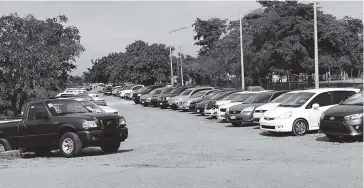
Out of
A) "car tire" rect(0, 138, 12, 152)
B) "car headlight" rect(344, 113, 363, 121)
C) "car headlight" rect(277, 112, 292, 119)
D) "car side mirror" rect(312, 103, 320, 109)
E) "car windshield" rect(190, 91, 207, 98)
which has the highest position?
"car windshield" rect(190, 91, 207, 98)

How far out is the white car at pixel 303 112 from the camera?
715 inches

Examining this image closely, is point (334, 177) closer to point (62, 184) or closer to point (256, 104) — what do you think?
point (62, 184)

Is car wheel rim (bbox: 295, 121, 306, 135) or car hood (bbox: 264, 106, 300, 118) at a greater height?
car hood (bbox: 264, 106, 300, 118)

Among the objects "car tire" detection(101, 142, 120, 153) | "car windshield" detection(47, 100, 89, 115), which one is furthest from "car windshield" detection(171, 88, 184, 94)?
"car tire" detection(101, 142, 120, 153)

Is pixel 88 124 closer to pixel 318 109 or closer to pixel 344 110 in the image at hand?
pixel 344 110

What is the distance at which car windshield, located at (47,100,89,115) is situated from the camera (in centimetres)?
1492

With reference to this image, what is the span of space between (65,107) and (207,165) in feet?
17.7

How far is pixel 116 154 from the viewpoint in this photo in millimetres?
14789

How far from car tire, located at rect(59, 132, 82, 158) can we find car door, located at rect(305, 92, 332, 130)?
26.8ft

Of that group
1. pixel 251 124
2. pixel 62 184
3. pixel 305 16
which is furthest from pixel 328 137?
pixel 305 16

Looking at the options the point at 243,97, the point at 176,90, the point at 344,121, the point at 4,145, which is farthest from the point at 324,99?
the point at 176,90

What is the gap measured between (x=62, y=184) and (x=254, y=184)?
11.0 feet

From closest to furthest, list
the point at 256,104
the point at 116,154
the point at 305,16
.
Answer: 1. the point at 116,154
2. the point at 256,104
3. the point at 305,16

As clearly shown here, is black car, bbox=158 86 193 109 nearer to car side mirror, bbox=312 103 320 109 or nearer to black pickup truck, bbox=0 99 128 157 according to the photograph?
car side mirror, bbox=312 103 320 109
